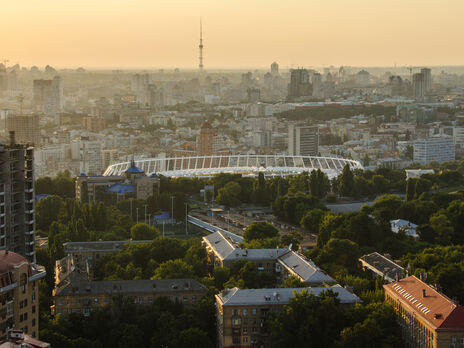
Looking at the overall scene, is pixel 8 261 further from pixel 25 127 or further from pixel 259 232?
pixel 25 127

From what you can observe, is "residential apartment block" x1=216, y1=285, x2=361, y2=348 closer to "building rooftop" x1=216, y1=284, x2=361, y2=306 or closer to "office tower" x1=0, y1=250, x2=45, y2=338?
"building rooftop" x1=216, y1=284, x2=361, y2=306

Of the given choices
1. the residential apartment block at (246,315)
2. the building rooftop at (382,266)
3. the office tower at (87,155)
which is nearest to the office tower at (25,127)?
the office tower at (87,155)

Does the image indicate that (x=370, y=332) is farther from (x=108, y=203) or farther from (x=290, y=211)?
(x=108, y=203)

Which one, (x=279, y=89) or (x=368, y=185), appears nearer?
(x=368, y=185)

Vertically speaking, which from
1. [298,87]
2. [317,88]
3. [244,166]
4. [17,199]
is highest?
[298,87]

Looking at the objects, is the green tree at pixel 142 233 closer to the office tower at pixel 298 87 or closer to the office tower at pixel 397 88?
the office tower at pixel 298 87

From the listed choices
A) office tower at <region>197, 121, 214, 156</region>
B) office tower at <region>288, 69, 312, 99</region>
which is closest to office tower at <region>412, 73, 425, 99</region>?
office tower at <region>288, 69, 312, 99</region>

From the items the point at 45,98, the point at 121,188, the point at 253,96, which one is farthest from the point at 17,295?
the point at 253,96

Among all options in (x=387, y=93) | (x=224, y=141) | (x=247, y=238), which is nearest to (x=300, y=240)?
(x=247, y=238)
